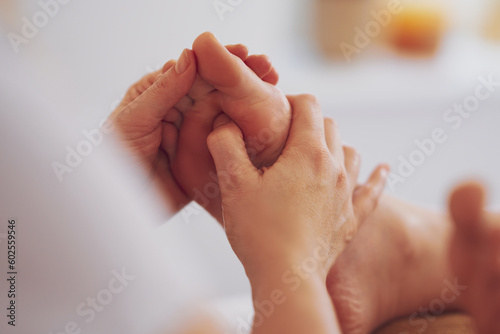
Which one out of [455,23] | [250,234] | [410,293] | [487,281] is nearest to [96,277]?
[250,234]

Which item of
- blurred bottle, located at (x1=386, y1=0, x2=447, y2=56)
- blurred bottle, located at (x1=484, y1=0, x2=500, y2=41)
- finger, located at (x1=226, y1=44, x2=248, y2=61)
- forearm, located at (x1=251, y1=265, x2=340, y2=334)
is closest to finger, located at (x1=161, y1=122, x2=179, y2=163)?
finger, located at (x1=226, y1=44, x2=248, y2=61)

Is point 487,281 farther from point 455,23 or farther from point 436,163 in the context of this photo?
point 455,23

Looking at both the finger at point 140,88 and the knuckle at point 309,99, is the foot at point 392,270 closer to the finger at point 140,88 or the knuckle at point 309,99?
the knuckle at point 309,99

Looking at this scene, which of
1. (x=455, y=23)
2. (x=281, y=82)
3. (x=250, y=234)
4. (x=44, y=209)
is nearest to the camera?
(x=250, y=234)

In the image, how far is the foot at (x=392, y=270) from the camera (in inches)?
28.2

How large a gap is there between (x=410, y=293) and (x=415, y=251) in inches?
2.8

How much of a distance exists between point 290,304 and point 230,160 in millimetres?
177

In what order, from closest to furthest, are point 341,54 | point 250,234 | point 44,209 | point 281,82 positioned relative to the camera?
point 250,234 → point 44,209 → point 281,82 → point 341,54

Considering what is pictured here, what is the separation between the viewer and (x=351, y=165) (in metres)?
0.71

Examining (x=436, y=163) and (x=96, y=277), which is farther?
(x=436, y=163)

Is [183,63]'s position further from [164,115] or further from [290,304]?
[290,304]

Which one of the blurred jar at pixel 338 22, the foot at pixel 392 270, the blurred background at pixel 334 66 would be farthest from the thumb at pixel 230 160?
the blurred jar at pixel 338 22

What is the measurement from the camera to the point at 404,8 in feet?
4.96

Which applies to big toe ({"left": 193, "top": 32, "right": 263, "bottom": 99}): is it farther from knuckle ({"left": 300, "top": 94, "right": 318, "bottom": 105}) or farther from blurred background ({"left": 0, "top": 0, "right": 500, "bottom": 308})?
blurred background ({"left": 0, "top": 0, "right": 500, "bottom": 308})
